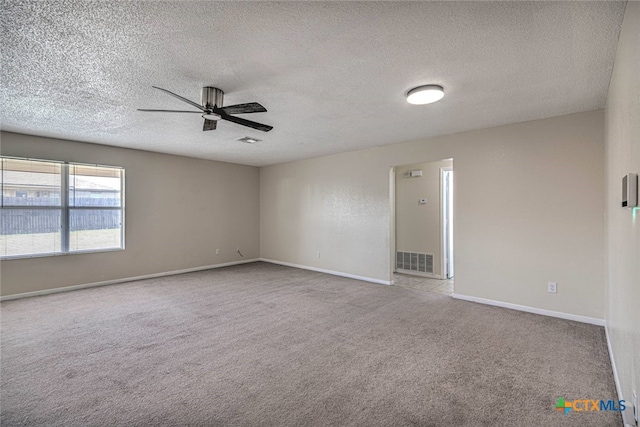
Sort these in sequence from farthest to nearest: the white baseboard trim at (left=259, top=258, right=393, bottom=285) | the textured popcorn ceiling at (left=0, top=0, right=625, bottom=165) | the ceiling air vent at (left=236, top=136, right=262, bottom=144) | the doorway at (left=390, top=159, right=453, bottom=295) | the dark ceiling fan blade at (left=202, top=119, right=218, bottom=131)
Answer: the doorway at (left=390, top=159, right=453, bottom=295), the white baseboard trim at (left=259, top=258, right=393, bottom=285), the ceiling air vent at (left=236, top=136, right=262, bottom=144), the dark ceiling fan blade at (left=202, top=119, right=218, bottom=131), the textured popcorn ceiling at (left=0, top=0, right=625, bottom=165)

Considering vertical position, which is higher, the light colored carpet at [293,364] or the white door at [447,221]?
the white door at [447,221]

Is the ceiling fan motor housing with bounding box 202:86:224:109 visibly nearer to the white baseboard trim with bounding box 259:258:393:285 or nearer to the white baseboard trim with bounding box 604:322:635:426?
the white baseboard trim with bounding box 604:322:635:426

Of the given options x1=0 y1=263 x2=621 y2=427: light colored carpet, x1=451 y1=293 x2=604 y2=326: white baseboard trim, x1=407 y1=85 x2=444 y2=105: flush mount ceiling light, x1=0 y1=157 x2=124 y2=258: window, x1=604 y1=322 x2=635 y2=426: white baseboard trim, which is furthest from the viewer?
x1=0 y1=157 x2=124 y2=258: window

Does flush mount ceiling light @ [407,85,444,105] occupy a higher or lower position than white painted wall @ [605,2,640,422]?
higher

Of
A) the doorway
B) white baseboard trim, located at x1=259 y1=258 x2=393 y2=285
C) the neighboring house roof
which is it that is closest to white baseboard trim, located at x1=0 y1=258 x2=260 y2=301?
white baseboard trim, located at x1=259 y1=258 x2=393 y2=285

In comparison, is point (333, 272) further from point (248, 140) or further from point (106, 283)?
point (106, 283)

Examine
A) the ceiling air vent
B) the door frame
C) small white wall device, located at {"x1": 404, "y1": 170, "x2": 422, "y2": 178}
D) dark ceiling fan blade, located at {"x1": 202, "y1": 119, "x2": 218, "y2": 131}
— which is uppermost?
the ceiling air vent

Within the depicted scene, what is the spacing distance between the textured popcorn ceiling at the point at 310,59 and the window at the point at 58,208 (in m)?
0.95

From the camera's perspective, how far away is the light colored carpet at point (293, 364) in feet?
6.08

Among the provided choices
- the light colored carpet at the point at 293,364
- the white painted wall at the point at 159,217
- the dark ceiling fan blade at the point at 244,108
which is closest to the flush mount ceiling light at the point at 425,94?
A: the dark ceiling fan blade at the point at 244,108

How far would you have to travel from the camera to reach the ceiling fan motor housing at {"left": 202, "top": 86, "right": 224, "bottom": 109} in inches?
106

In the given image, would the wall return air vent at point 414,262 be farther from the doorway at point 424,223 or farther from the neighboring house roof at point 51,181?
the neighboring house roof at point 51,181

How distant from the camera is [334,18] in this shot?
1757 millimetres

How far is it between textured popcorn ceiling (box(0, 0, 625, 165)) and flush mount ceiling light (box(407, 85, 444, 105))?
86mm
